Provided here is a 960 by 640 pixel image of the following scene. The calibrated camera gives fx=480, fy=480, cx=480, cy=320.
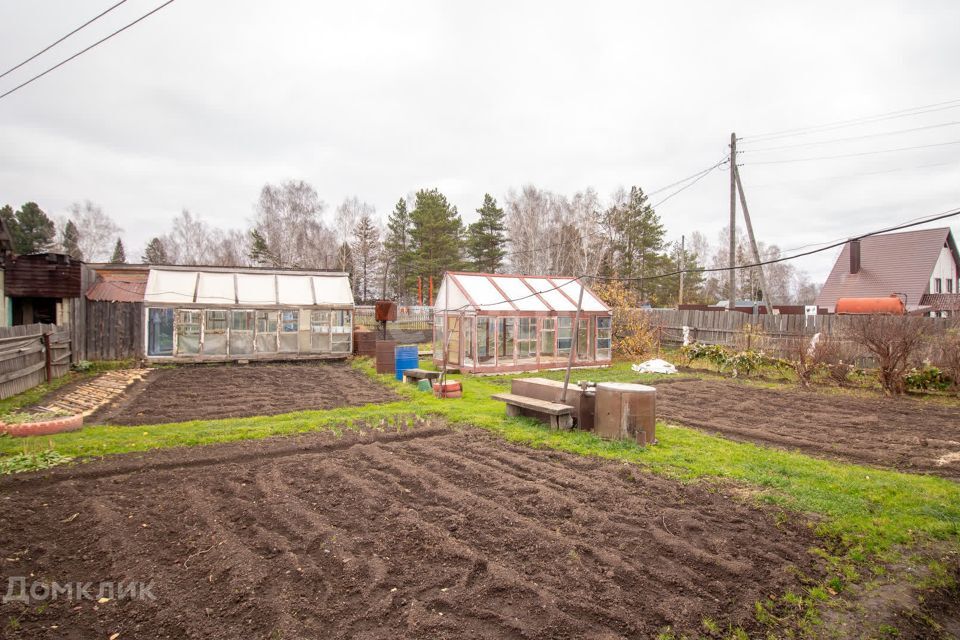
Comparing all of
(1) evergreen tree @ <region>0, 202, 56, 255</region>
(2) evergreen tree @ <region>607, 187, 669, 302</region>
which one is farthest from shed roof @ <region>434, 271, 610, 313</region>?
(1) evergreen tree @ <region>0, 202, 56, 255</region>

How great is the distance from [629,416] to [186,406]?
8433 mm

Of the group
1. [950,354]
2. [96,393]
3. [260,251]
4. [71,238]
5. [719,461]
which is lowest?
[719,461]

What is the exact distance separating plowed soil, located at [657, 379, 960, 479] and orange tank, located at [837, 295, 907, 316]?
1176 cm

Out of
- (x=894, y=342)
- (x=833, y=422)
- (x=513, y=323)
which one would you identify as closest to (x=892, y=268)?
→ (x=894, y=342)

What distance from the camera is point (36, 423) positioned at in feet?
23.1

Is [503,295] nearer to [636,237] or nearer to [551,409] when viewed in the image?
[551,409]

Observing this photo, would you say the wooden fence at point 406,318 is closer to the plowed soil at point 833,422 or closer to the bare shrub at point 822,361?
the plowed soil at point 833,422

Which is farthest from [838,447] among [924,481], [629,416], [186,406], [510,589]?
[186,406]

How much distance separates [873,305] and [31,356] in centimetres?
2879

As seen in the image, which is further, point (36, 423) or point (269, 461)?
point (36, 423)

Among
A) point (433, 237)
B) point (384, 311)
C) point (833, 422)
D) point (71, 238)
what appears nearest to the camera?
point (833, 422)

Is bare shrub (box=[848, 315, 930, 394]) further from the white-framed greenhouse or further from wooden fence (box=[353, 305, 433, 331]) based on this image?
wooden fence (box=[353, 305, 433, 331])

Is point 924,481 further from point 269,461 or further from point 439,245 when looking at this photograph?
point 439,245

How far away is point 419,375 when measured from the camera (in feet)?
39.5
